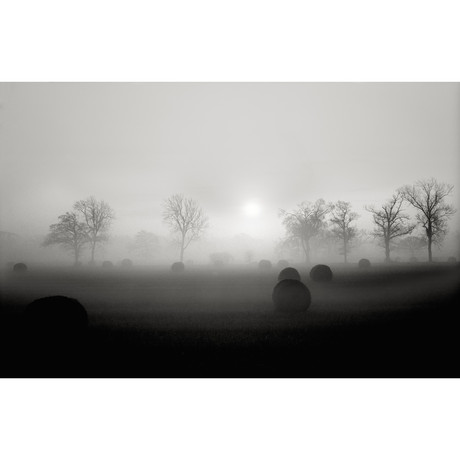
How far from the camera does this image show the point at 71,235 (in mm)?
47438

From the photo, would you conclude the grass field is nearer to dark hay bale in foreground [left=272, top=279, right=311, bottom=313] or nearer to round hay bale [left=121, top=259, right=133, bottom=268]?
dark hay bale in foreground [left=272, top=279, right=311, bottom=313]

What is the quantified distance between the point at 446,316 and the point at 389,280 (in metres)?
13.7

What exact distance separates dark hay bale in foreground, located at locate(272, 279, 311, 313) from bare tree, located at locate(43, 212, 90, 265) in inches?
1466

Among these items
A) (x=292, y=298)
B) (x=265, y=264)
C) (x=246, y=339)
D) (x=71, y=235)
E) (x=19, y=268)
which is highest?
(x=71, y=235)

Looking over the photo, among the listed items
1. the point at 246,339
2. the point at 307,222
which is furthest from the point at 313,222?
the point at 246,339

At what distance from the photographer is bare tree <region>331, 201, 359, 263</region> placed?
52.9 metres

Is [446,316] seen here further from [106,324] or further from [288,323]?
[106,324]

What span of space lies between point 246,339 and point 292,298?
15.9 ft

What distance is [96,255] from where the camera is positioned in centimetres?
5144

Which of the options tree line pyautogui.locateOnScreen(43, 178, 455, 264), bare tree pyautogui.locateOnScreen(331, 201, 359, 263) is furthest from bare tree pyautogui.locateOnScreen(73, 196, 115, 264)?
bare tree pyautogui.locateOnScreen(331, 201, 359, 263)

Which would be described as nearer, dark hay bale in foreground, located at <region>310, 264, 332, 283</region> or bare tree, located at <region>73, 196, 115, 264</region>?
dark hay bale in foreground, located at <region>310, 264, 332, 283</region>

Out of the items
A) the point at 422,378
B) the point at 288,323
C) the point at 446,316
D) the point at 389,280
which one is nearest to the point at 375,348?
the point at 422,378

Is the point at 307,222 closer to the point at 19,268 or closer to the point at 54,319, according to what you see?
the point at 19,268

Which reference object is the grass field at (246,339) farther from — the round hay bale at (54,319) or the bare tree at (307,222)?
the bare tree at (307,222)
